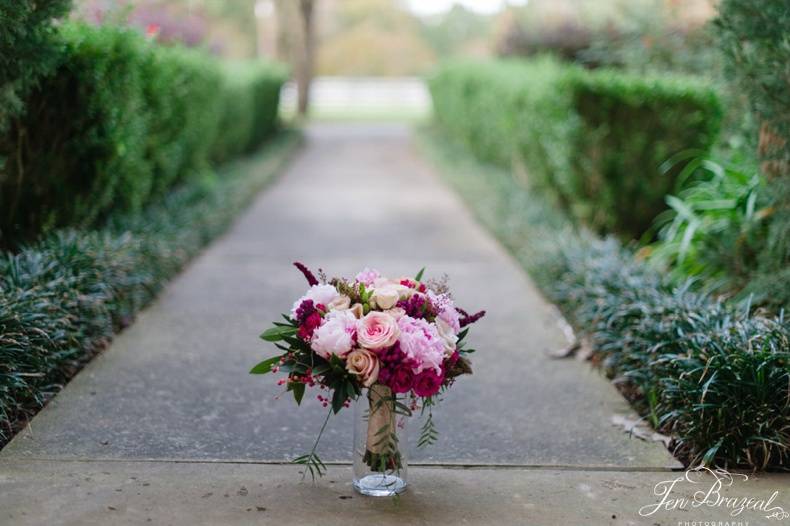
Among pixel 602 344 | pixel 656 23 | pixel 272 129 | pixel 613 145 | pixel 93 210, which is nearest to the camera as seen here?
pixel 602 344

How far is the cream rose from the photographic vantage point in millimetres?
3734

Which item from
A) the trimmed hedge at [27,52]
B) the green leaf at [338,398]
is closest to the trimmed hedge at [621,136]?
the trimmed hedge at [27,52]

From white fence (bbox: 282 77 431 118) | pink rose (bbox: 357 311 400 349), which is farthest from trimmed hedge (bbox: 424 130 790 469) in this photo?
white fence (bbox: 282 77 431 118)

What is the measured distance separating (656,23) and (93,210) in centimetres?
797

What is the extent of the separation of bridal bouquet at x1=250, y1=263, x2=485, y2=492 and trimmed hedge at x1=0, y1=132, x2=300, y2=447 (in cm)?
157

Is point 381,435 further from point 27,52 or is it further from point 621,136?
point 621,136

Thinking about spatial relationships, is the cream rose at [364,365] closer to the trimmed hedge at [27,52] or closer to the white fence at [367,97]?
the trimmed hedge at [27,52]

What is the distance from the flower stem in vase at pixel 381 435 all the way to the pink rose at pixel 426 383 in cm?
17

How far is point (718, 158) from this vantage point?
7891 mm

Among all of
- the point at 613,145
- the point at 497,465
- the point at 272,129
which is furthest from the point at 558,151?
the point at 272,129

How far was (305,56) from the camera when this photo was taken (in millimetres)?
27438

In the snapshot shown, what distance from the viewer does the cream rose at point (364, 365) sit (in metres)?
3.73

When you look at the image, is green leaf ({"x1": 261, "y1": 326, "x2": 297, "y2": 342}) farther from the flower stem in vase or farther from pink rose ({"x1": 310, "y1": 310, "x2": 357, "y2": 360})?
the flower stem in vase

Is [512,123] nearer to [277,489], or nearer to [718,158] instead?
[718,158]
